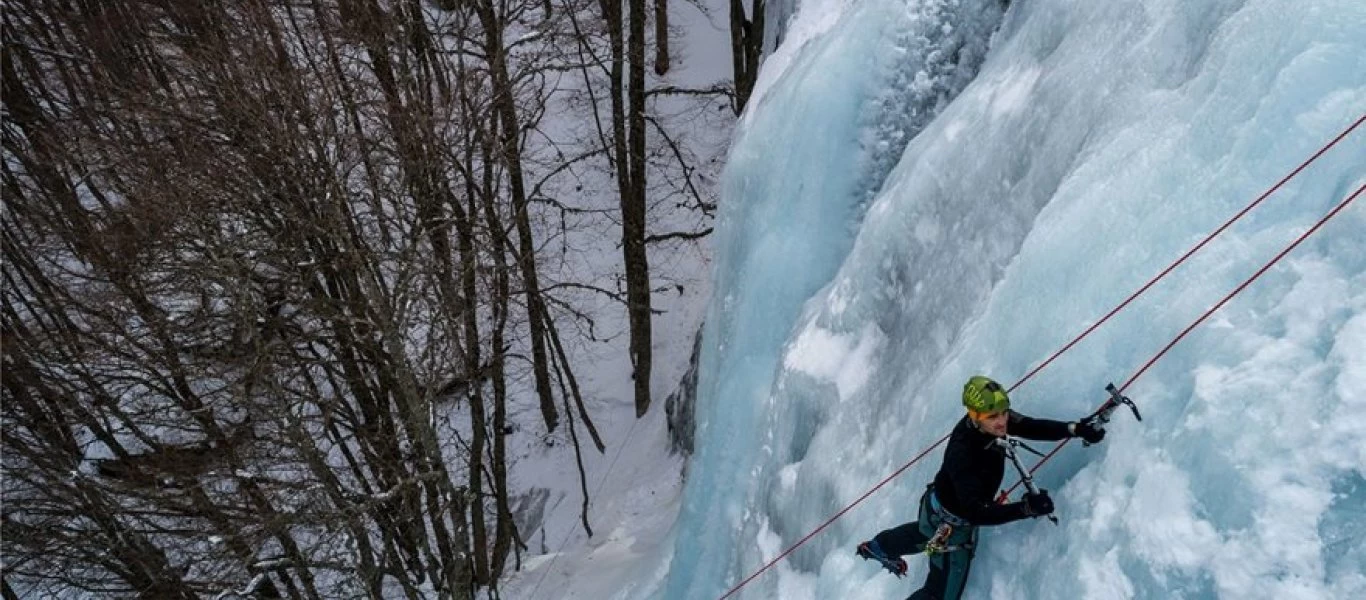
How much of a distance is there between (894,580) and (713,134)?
12.8 m

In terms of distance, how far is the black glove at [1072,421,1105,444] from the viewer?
10.5 feet

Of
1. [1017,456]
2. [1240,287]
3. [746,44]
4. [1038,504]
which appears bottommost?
[746,44]

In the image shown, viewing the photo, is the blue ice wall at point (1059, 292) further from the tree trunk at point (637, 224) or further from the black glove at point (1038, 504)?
the tree trunk at point (637, 224)

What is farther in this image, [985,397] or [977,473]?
[977,473]

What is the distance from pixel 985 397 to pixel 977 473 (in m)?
0.33

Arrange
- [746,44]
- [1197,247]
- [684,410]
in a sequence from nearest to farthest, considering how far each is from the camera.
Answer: [1197,247] < [684,410] < [746,44]

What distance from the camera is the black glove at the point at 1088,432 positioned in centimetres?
320

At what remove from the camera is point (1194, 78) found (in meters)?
3.71

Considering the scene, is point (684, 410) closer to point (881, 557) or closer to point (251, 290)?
point (251, 290)

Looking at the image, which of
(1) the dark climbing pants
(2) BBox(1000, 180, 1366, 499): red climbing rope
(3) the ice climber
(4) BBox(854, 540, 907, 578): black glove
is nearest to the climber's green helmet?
(3) the ice climber

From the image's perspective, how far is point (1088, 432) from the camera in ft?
10.5

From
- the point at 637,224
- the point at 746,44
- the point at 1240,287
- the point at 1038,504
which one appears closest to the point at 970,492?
the point at 1038,504

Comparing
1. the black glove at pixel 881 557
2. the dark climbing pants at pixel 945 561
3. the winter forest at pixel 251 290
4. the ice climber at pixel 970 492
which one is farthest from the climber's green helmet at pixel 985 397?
the winter forest at pixel 251 290

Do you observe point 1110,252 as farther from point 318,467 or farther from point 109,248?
point 109,248
